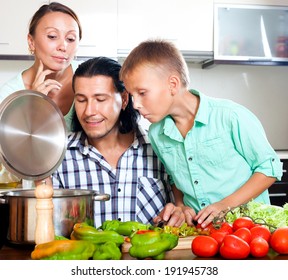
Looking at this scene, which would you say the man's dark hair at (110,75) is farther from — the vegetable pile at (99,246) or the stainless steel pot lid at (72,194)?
the vegetable pile at (99,246)

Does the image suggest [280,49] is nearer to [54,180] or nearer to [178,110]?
[178,110]

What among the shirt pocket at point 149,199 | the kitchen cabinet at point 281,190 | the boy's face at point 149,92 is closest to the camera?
the boy's face at point 149,92

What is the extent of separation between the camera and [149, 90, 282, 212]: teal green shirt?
1.91 metres

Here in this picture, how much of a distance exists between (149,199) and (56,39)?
0.77m

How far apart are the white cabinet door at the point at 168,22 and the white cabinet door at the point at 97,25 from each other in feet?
0.16

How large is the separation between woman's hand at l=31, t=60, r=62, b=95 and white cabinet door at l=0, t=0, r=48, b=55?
1.42 meters

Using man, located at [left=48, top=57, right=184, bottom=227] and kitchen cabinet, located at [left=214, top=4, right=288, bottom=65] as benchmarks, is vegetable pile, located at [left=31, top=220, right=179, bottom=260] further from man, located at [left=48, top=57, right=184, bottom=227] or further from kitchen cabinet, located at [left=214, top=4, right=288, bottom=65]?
kitchen cabinet, located at [left=214, top=4, right=288, bottom=65]

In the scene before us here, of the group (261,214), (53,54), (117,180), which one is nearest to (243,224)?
(261,214)

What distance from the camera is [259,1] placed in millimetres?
3904

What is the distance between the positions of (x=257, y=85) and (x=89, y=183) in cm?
246

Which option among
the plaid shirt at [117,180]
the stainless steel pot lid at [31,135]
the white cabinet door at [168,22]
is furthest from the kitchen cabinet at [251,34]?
the stainless steel pot lid at [31,135]

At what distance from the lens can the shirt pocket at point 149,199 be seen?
1962mm
